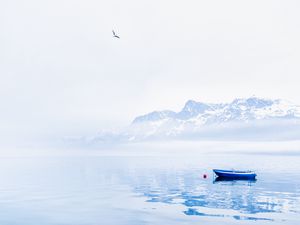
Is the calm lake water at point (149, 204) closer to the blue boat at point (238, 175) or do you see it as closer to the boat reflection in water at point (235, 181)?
the boat reflection in water at point (235, 181)

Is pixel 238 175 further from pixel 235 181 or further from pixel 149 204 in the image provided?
pixel 149 204

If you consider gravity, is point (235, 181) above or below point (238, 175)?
below

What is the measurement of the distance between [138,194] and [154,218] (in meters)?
32.6

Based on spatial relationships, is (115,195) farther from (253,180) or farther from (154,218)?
(253,180)

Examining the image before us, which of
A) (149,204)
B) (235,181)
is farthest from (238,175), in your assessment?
(149,204)

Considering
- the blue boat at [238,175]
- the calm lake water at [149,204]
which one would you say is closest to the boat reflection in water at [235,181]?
the blue boat at [238,175]

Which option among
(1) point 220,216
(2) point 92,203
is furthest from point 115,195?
(1) point 220,216

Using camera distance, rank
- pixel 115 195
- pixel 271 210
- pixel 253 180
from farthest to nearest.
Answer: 1. pixel 253 180
2. pixel 115 195
3. pixel 271 210

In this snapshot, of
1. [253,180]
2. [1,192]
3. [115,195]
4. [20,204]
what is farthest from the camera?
[253,180]

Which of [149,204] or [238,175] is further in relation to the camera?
[238,175]

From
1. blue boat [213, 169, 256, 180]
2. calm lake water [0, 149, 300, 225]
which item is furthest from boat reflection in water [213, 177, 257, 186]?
calm lake water [0, 149, 300, 225]

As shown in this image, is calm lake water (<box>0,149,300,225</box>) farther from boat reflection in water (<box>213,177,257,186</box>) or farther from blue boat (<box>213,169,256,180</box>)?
blue boat (<box>213,169,256,180</box>)

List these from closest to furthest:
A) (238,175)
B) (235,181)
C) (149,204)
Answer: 1. (149,204)
2. (235,181)
3. (238,175)

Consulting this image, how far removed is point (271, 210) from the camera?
7331 centimetres
